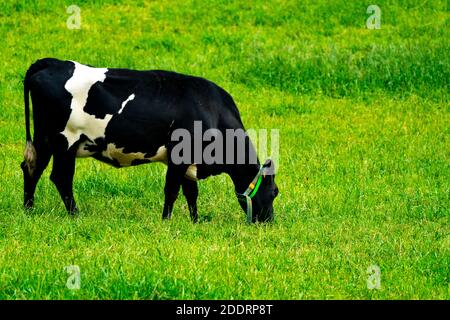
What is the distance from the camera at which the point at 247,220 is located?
11352mm

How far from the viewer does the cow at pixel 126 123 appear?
11.1 metres

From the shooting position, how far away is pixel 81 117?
36.2 ft

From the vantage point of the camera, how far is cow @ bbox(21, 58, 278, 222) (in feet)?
36.4

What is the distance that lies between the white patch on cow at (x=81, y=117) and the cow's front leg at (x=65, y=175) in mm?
170

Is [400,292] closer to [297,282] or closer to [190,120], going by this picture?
[297,282]

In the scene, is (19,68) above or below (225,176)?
above

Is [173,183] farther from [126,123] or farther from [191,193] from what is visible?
[126,123]

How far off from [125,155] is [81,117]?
0.66m

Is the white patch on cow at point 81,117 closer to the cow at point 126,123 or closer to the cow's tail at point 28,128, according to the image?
the cow at point 126,123
